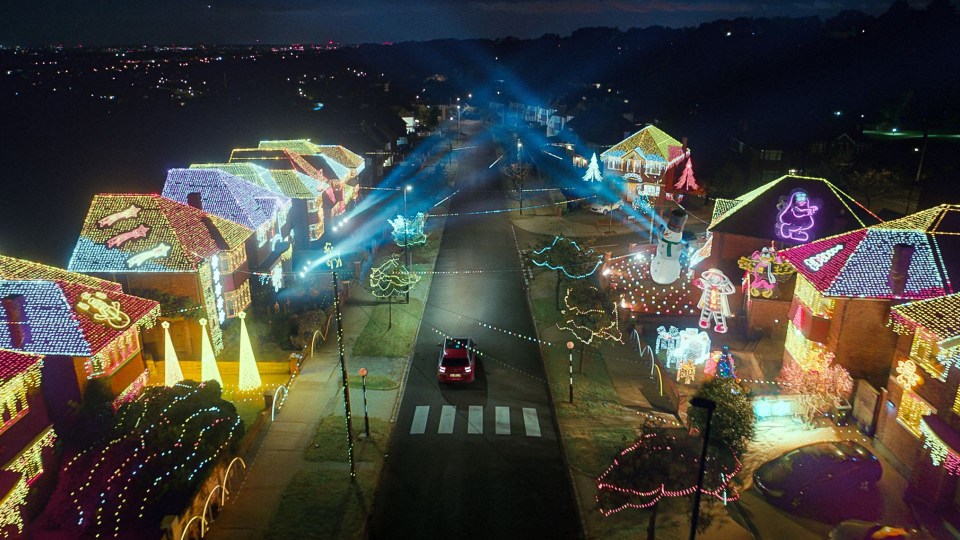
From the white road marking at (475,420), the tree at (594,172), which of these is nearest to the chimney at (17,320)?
the white road marking at (475,420)

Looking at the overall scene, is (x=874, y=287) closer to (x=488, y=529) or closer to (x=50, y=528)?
(x=488, y=529)

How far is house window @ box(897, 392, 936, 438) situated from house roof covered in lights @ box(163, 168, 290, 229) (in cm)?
3049

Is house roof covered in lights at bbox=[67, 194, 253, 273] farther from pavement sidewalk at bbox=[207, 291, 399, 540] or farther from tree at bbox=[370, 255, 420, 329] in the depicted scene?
tree at bbox=[370, 255, 420, 329]

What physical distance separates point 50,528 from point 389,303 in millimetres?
19117

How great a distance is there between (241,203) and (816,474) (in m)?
29.7

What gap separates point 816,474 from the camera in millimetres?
18500

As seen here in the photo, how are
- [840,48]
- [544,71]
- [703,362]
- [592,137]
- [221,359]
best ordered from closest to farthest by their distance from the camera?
1. [703,362]
2. [221,359]
3. [592,137]
4. [840,48]
5. [544,71]

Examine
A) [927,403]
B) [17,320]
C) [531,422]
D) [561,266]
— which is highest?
[17,320]

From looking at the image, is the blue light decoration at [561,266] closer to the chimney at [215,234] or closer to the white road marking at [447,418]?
the white road marking at [447,418]

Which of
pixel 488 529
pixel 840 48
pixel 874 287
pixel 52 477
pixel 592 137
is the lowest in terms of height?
pixel 488 529

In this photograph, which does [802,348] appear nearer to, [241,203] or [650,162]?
[241,203]

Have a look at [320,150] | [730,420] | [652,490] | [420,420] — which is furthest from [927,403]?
[320,150]

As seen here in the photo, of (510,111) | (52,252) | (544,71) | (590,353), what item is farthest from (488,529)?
(544,71)

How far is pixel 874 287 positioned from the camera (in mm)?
21812
